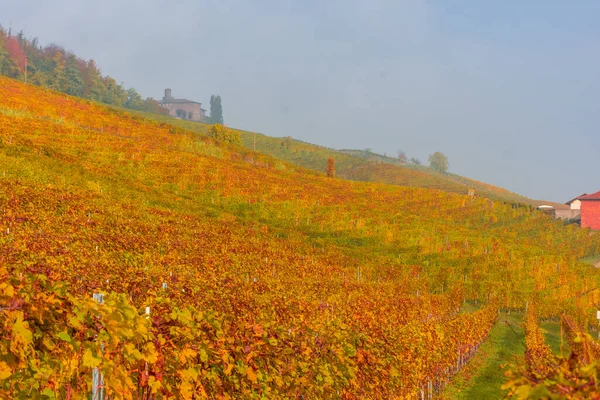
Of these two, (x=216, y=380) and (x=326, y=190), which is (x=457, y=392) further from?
(x=326, y=190)

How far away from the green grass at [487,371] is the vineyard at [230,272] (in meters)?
0.65

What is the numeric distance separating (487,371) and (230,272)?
11.4 metres

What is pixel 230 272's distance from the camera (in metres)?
22.2

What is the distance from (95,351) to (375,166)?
12464cm

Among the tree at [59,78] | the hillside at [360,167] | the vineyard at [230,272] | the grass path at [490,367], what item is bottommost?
the grass path at [490,367]

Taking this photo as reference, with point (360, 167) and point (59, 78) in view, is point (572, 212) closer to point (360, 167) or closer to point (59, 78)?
point (360, 167)

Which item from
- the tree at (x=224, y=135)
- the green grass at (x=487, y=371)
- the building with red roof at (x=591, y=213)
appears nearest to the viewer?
the green grass at (x=487, y=371)

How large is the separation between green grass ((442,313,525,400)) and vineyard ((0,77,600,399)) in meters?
0.65

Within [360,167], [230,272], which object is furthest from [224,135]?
[230,272]

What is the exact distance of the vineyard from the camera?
4434mm

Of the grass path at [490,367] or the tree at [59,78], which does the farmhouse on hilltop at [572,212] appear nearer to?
the grass path at [490,367]

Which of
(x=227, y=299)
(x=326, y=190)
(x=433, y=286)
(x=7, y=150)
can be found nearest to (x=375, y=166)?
(x=326, y=190)

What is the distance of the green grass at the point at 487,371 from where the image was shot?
57.3ft

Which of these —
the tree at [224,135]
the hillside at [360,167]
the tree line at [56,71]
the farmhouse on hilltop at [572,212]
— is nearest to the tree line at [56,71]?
the tree line at [56,71]
